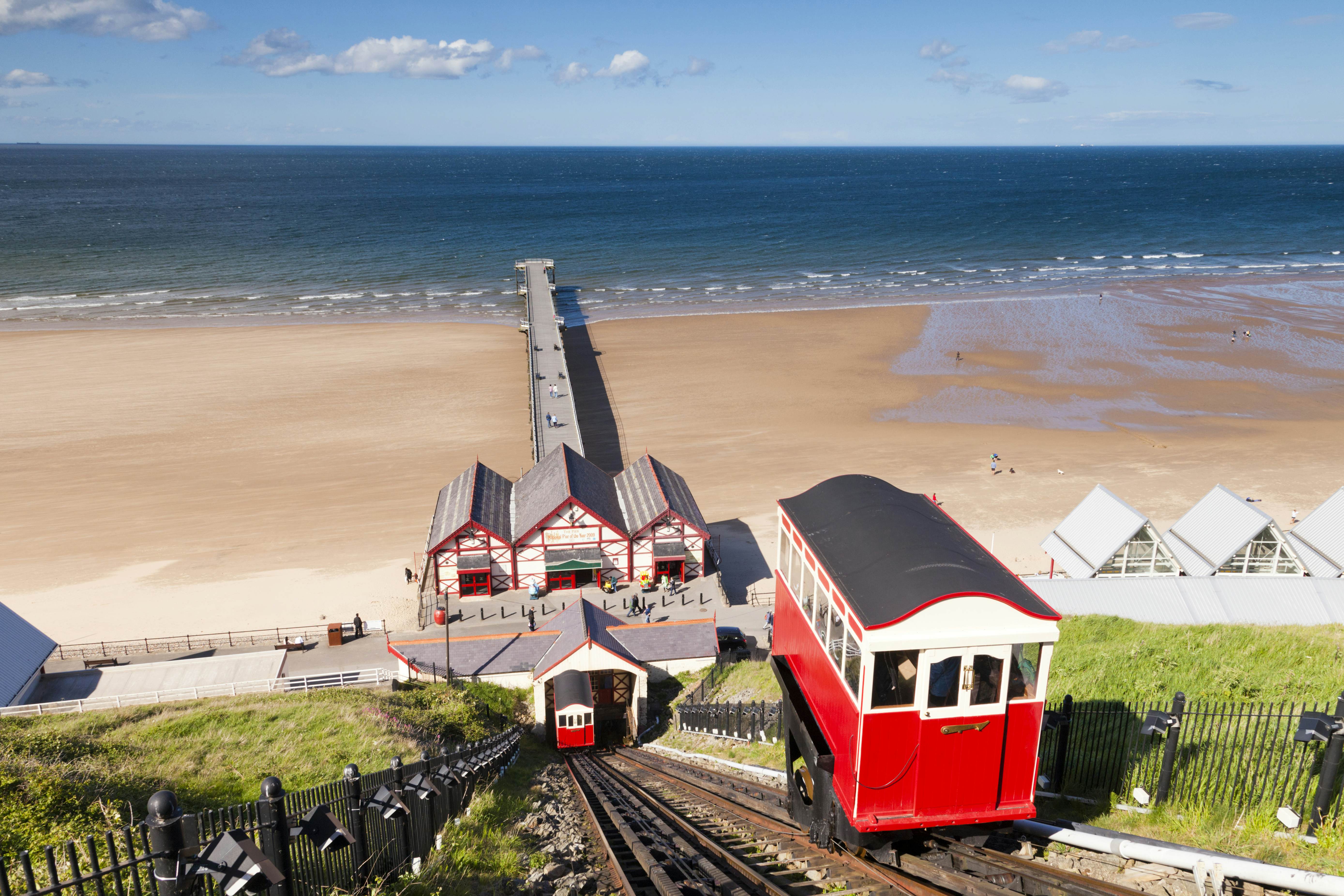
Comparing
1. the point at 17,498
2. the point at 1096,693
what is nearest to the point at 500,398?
the point at 17,498

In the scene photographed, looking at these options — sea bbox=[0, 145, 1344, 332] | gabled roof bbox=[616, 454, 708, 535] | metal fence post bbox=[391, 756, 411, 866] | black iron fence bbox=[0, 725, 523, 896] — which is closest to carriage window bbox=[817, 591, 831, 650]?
black iron fence bbox=[0, 725, 523, 896]

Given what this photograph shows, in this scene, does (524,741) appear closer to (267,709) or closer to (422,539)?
(267,709)

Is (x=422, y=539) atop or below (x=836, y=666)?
below

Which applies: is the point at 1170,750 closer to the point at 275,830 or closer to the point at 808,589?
the point at 808,589

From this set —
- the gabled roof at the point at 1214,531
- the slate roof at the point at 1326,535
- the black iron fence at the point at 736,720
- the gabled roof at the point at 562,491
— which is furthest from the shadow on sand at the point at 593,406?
the slate roof at the point at 1326,535

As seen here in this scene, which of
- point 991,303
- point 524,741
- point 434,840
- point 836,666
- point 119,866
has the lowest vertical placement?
point 524,741

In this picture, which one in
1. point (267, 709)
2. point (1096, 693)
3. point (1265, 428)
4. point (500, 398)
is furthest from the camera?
point (500, 398)

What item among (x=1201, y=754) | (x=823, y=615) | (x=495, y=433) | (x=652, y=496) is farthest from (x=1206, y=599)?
(x=495, y=433)

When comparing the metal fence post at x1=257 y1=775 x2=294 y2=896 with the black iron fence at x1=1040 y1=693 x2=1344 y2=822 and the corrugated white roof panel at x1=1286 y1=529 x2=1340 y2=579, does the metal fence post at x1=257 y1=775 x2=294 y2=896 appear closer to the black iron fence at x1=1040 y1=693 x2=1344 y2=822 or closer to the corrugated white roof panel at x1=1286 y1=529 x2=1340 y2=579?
the black iron fence at x1=1040 y1=693 x2=1344 y2=822
